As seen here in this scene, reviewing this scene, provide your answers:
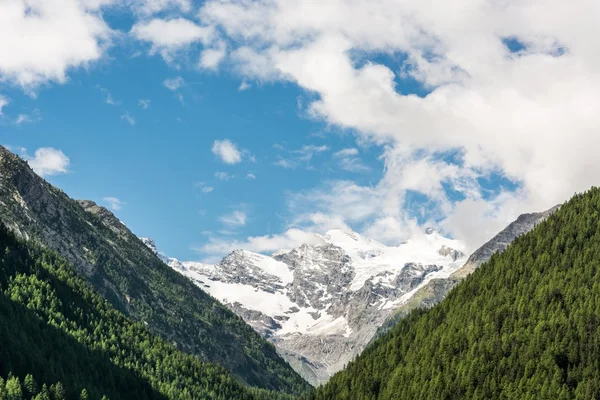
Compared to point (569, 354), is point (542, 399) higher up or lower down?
lower down

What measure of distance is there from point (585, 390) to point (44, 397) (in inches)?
5385

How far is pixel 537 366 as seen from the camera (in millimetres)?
199500

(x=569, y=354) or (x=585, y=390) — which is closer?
(x=585, y=390)

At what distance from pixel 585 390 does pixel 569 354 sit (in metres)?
13.6

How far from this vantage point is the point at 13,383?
19138 centimetres

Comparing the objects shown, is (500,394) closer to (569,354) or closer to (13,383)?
(569,354)

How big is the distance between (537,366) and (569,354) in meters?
8.98

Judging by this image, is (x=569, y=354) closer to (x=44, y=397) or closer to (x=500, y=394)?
(x=500, y=394)

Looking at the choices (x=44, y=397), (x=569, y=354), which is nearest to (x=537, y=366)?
(x=569, y=354)

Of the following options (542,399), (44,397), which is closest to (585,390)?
(542,399)

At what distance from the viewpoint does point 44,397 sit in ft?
647

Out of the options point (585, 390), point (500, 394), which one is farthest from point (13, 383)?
point (585, 390)

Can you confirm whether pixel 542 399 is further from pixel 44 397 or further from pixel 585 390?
pixel 44 397

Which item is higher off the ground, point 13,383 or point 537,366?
point 537,366
